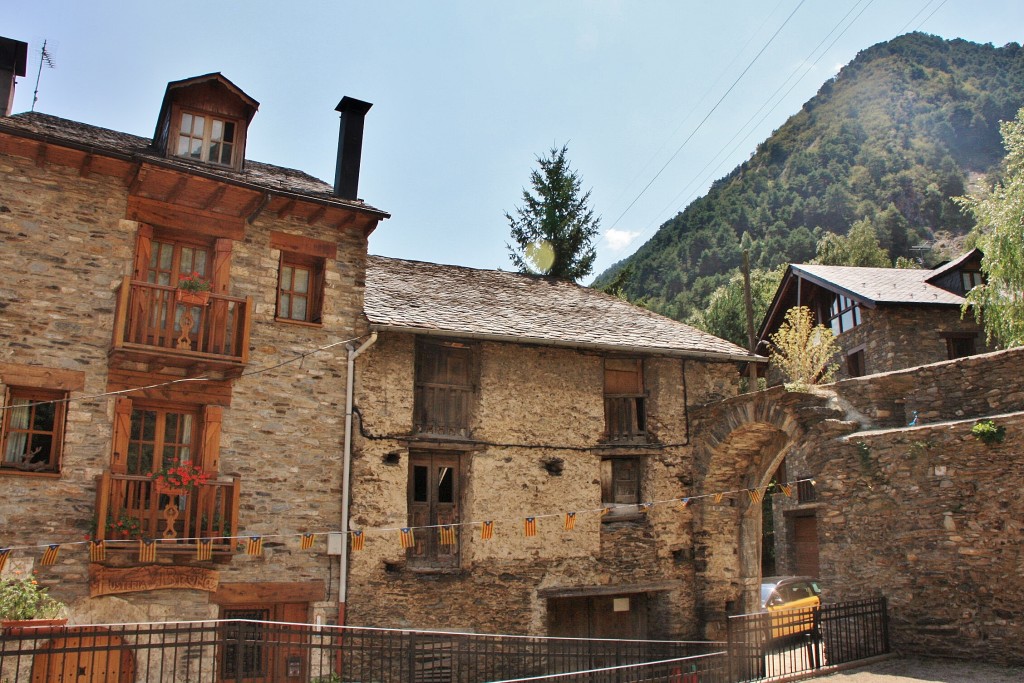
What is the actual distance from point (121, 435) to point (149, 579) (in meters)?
1.97

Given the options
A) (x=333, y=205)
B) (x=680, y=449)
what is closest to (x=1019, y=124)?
(x=680, y=449)

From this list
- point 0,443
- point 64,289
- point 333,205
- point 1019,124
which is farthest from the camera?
point 1019,124

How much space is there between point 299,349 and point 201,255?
6.75 feet

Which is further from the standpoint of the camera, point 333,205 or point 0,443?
point 333,205

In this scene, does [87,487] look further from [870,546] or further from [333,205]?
[870,546]

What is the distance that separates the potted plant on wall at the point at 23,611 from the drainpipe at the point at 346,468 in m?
3.88

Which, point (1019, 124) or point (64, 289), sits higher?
point (1019, 124)

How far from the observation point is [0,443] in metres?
10.9

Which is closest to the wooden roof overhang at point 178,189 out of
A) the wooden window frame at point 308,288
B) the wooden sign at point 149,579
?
the wooden window frame at point 308,288

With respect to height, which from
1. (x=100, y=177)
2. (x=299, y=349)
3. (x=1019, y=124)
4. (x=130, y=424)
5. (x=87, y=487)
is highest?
(x=1019, y=124)

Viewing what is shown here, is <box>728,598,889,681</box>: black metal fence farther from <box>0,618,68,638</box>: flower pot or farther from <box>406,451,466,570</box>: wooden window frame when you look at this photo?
<box>0,618,68,638</box>: flower pot

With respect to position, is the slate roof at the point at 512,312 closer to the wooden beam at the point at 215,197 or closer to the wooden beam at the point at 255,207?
the wooden beam at the point at 255,207

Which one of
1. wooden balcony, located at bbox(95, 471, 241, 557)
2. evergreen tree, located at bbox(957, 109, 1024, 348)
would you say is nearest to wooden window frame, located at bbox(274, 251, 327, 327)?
wooden balcony, located at bbox(95, 471, 241, 557)

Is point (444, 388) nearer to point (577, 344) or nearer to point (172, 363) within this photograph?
point (577, 344)
